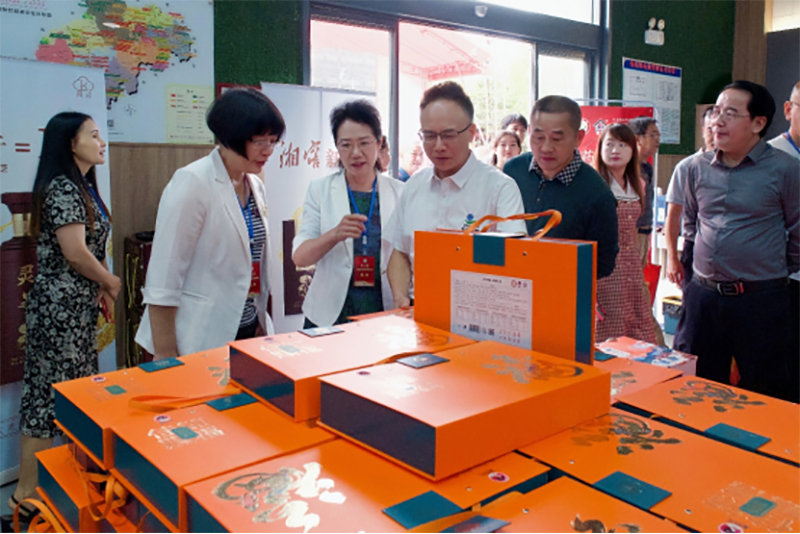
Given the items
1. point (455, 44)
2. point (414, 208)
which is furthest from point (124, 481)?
point (455, 44)

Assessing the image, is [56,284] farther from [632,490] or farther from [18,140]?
[632,490]

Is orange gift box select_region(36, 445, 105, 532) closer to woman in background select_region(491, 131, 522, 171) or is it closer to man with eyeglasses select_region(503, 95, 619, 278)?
man with eyeglasses select_region(503, 95, 619, 278)

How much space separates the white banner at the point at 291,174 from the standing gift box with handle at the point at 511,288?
242 centimetres

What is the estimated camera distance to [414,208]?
1924 millimetres

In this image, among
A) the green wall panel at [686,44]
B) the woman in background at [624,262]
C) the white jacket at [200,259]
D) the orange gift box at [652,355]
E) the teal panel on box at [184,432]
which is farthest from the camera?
the green wall panel at [686,44]

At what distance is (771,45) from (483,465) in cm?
788

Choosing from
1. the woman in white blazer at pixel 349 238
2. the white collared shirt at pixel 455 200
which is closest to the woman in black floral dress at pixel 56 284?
the woman in white blazer at pixel 349 238

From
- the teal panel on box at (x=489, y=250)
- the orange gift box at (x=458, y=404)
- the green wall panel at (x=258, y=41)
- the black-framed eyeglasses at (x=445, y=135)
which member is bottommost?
the orange gift box at (x=458, y=404)

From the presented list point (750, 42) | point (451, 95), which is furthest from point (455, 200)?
point (750, 42)

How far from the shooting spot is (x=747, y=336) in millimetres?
2547

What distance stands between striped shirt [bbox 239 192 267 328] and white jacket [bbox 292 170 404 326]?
0.19 metres

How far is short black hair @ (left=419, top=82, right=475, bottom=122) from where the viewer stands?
1784mm

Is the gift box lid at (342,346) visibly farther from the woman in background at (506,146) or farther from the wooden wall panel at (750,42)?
the wooden wall panel at (750,42)

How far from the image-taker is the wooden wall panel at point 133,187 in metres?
3.22
